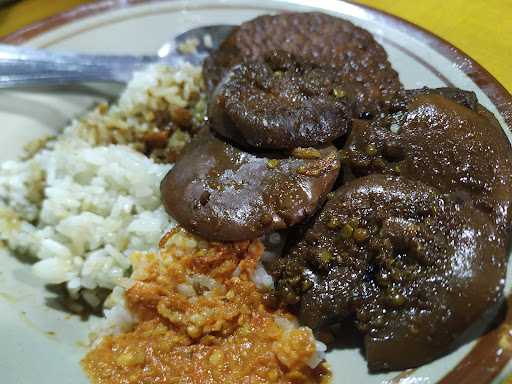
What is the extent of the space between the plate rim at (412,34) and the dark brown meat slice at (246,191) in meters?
0.95

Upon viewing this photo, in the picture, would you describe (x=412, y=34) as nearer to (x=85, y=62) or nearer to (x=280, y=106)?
(x=280, y=106)

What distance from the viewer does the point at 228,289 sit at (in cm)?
207

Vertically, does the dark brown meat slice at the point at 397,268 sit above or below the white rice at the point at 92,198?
above

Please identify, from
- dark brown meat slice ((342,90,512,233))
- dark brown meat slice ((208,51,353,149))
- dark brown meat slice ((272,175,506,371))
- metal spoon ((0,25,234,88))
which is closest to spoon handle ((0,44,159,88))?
metal spoon ((0,25,234,88))

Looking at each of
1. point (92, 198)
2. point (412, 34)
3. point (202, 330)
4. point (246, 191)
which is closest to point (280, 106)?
point (246, 191)

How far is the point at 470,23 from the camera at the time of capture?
3.34 meters

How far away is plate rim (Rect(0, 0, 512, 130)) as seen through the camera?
2447 mm

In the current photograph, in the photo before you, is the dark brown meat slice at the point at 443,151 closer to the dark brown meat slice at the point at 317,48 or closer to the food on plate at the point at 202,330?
the dark brown meat slice at the point at 317,48

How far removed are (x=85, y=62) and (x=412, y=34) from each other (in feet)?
6.32

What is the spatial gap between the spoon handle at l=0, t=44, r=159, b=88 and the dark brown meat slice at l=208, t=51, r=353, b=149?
3.40 feet

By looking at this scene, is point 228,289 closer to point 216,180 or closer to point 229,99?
point 216,180

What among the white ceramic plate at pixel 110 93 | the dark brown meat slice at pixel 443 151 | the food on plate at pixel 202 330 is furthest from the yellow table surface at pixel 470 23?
the food on plate at pixel 202 330

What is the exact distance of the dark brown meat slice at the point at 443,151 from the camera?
6.42 feet

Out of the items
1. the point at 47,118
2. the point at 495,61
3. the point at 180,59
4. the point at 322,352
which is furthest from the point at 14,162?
the point at 495,61
